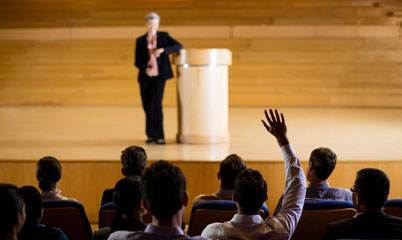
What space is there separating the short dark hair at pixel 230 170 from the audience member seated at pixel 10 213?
53.9 inches

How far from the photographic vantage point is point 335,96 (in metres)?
8.85

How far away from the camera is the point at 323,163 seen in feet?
9.96

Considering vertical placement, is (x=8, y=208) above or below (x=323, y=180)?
above

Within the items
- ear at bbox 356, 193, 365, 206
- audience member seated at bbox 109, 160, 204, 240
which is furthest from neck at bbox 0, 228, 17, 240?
ear at bbox 356, 193, 365, 206

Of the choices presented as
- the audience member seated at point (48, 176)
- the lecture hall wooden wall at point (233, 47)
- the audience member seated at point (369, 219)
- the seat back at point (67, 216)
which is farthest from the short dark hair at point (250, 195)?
the lecture hall wooden wall at point (233, 47)

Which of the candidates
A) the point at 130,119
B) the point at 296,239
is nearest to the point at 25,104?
the point at 130,119

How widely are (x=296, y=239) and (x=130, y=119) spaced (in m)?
5.03

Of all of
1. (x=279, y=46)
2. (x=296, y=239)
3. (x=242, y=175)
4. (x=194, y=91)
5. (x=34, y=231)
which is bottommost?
(x=296, y=239)

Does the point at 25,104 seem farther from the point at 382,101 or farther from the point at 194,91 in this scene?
the point at 382,101

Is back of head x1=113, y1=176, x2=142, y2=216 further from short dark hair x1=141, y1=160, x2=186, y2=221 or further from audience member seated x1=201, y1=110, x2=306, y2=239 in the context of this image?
short dark hair x1=141, y1=160, x2=186, y2=221

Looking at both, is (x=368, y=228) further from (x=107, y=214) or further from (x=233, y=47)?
(x=233, y=47)

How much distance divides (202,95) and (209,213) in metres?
2.80

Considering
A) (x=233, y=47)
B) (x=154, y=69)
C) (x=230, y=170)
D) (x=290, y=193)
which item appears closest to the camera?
(x=290, y=193)

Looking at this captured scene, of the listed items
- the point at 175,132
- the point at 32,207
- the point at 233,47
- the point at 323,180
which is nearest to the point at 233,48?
the point at 233,47
